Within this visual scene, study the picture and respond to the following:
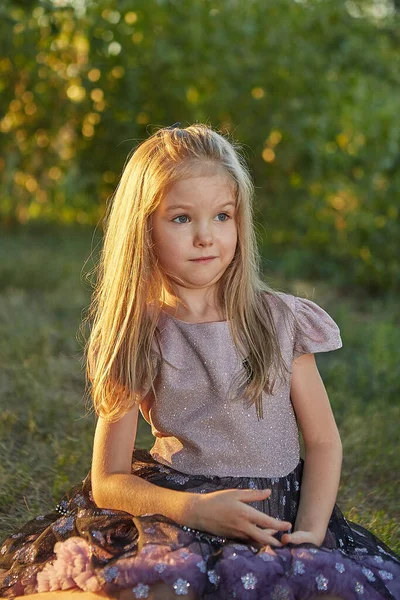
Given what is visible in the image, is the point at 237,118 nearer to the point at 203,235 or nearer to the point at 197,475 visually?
the point at 203,235

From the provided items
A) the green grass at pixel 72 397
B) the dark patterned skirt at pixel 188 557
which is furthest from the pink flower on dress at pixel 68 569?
the green grass at pixel 72 397

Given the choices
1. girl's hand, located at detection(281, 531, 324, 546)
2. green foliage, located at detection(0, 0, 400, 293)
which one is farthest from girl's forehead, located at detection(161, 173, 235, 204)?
green foliage, located at detection(0, 0, 400, 293)

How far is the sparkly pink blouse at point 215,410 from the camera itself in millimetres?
2203

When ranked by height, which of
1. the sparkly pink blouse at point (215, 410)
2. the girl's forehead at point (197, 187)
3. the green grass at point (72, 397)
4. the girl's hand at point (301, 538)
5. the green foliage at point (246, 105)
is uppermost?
the green foliage at point (246, 105)

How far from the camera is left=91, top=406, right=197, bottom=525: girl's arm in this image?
204 cm

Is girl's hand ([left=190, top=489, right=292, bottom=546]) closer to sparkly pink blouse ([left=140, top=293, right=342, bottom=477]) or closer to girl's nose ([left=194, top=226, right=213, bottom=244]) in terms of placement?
sparkly pink blouse ([left=140, top=293, right=342, bottom=477])

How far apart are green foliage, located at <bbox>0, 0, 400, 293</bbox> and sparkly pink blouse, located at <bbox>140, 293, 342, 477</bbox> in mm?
4221

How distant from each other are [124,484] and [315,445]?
47 centimetres

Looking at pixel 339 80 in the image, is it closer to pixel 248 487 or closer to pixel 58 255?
pixel 58 255

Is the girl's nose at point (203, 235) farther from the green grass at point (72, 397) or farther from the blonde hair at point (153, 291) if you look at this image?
the green grass at point (72, 397)

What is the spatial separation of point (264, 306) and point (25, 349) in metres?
2.27

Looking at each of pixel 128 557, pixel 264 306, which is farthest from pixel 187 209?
pixel 128 557

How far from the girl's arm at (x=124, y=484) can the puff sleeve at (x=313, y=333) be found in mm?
434

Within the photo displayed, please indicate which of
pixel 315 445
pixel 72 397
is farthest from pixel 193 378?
pixel 72 397
